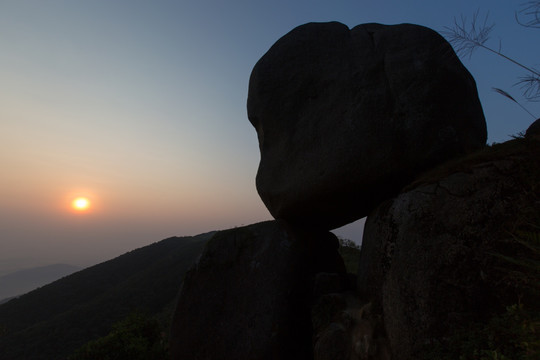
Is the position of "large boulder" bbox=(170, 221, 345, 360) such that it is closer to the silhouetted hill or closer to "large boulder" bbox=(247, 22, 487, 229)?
"large boulder" bbox=(247, 22, 487, 229)

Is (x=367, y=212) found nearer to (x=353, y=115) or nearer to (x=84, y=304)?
(x=353, y=115)

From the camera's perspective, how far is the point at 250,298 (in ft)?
24.6

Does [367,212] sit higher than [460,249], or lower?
higher

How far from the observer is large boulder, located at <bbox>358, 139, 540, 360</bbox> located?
4.34 meters

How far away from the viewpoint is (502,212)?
15.1 feet

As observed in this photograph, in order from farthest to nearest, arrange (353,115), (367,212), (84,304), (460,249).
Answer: (84,304) < (367,212) < (353,115) < (460,249)

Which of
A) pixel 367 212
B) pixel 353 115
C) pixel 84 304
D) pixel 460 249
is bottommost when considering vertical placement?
pixel 460 249

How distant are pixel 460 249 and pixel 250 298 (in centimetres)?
457

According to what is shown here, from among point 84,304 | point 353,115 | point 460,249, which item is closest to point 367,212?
point 353,115

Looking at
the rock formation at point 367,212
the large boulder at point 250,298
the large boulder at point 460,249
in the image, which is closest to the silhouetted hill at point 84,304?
the large boulder at point 250,298

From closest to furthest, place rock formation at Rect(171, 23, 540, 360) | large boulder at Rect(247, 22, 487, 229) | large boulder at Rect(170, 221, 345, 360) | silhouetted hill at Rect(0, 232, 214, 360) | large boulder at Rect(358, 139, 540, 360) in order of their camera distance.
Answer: large boulder at Rect(358, 139, 540, 360) < rock formation at Rect(171, 23, 540, 360) < large boulder at Rect(247, 22, 487, 229) < large boulder at Rect(170, 221, 345, 360) < silhouetted hill at Rect(0, 232, 214, 360)

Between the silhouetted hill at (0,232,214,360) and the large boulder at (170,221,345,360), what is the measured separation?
23628 mm

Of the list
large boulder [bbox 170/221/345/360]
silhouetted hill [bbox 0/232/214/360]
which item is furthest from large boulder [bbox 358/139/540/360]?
silhouetted hill [bbox 0/232/214/360]

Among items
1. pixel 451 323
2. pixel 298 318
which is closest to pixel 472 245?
pixel 451 323
